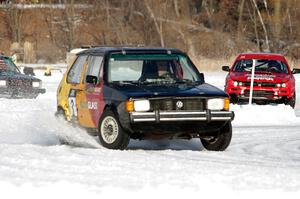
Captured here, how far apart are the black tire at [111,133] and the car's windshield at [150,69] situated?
0.68 metres

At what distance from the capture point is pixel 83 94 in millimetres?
12133

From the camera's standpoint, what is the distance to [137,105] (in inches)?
423

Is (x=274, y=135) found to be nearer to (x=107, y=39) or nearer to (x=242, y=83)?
(x=242, y=83)

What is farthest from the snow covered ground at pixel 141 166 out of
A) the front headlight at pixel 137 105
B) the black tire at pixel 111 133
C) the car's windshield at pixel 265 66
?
the car's windshield at pixel 265 66

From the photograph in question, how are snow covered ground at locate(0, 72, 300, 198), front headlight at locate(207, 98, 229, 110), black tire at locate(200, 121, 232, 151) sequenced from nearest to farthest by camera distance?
1. snow covered ground at locate(0, 72, 300, 198)
2. front headlight at locate(207, 98, 229, 110)
3. black tire at locate(200, 121, 232, 151)

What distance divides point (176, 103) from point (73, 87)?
7.53 ft

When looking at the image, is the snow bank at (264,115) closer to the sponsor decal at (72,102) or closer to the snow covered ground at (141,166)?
the snow covered ground at (141,166)

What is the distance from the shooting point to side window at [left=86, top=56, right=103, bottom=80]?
39.4 feet

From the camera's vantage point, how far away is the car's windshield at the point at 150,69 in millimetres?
11664

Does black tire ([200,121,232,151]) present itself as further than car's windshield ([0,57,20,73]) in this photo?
No

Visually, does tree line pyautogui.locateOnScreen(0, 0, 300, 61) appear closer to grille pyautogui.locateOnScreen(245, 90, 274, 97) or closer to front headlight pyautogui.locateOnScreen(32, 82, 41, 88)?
front headlight pyautogui.locateOnScreen(32, 82, 41, 88)

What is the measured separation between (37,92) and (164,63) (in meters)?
11.8

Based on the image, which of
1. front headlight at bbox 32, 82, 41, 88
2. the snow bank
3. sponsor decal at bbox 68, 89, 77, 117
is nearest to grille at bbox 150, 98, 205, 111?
sponsor decal at bbox 68, 89, 77, 117

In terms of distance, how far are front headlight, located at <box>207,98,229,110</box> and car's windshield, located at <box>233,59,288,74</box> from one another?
9.95 metres
